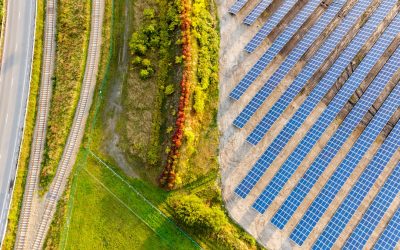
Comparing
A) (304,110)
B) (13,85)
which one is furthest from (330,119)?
(13,85)

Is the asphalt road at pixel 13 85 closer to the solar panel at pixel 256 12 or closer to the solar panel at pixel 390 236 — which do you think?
the solar panel at pixel 256 12

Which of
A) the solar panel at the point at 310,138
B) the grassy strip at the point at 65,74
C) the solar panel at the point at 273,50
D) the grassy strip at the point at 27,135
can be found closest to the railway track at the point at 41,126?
the grassy strip at the point at 27,135

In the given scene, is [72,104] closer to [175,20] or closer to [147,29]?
[147,29]

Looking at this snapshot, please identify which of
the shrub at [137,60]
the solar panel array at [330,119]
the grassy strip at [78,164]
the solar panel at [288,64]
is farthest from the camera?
the shrub at [137,60]

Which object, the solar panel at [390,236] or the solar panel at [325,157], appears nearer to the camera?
the solar panel at [390,236]

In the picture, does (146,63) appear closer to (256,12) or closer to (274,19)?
(256,12)
